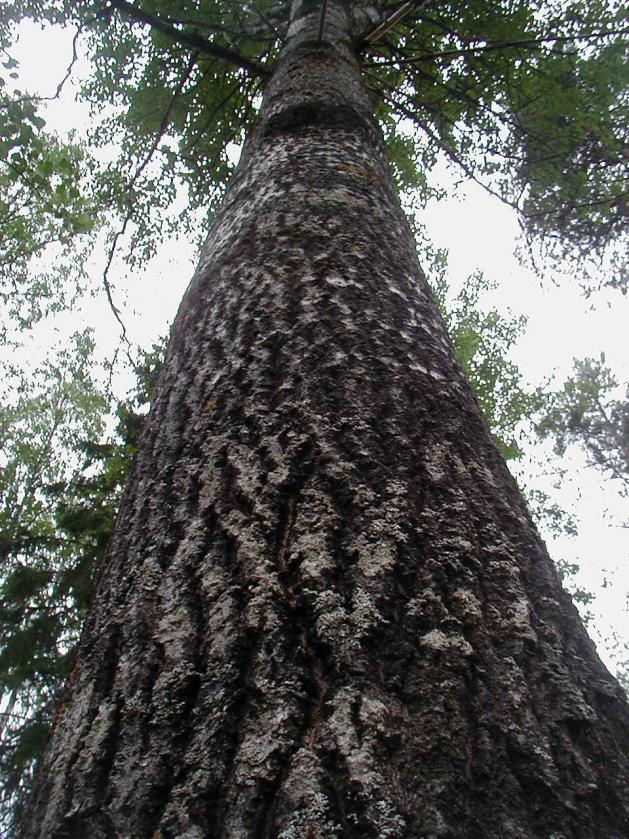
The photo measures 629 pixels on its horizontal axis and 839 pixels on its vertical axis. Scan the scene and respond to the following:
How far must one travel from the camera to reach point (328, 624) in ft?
3.29

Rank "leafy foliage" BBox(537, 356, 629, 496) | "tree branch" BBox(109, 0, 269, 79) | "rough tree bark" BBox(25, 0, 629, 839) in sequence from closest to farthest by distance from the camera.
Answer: "rough tree bark" BBox(25, 0, 629, 839)
"tree branch" BBox(109, 0, 269, 79)
"leafy foliage" BBox(537, 356, 629, 496)

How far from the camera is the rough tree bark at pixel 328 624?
33.1 inches

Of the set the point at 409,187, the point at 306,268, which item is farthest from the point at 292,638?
the point at 409,187

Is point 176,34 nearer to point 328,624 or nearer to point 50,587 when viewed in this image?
point 328,624

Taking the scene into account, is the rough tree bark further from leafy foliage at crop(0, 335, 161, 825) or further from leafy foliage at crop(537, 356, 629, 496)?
leafy foliage at crop(537, 356, 629, 496)

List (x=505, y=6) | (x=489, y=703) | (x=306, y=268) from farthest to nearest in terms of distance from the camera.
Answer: (x=505, y=6) < (x=306, y=268) < (x=489, y=703)

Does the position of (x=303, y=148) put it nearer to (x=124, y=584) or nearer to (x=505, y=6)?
(x=124, y=584)

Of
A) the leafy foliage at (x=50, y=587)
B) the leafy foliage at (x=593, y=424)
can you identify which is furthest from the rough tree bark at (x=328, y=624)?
the leafy foliage at (x=593, y=424)

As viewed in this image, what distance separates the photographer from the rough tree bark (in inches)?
33.1

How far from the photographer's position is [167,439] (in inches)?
63.1

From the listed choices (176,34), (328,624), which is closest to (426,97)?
(176,34)

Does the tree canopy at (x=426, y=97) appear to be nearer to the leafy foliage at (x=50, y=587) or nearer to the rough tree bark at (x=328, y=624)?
the leafy foliage at (x=50, y=587)

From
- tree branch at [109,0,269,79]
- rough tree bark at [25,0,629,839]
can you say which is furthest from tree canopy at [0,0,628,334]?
rough tree bark at [25,0,629,839]

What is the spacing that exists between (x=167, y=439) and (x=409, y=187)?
29.2 feet
